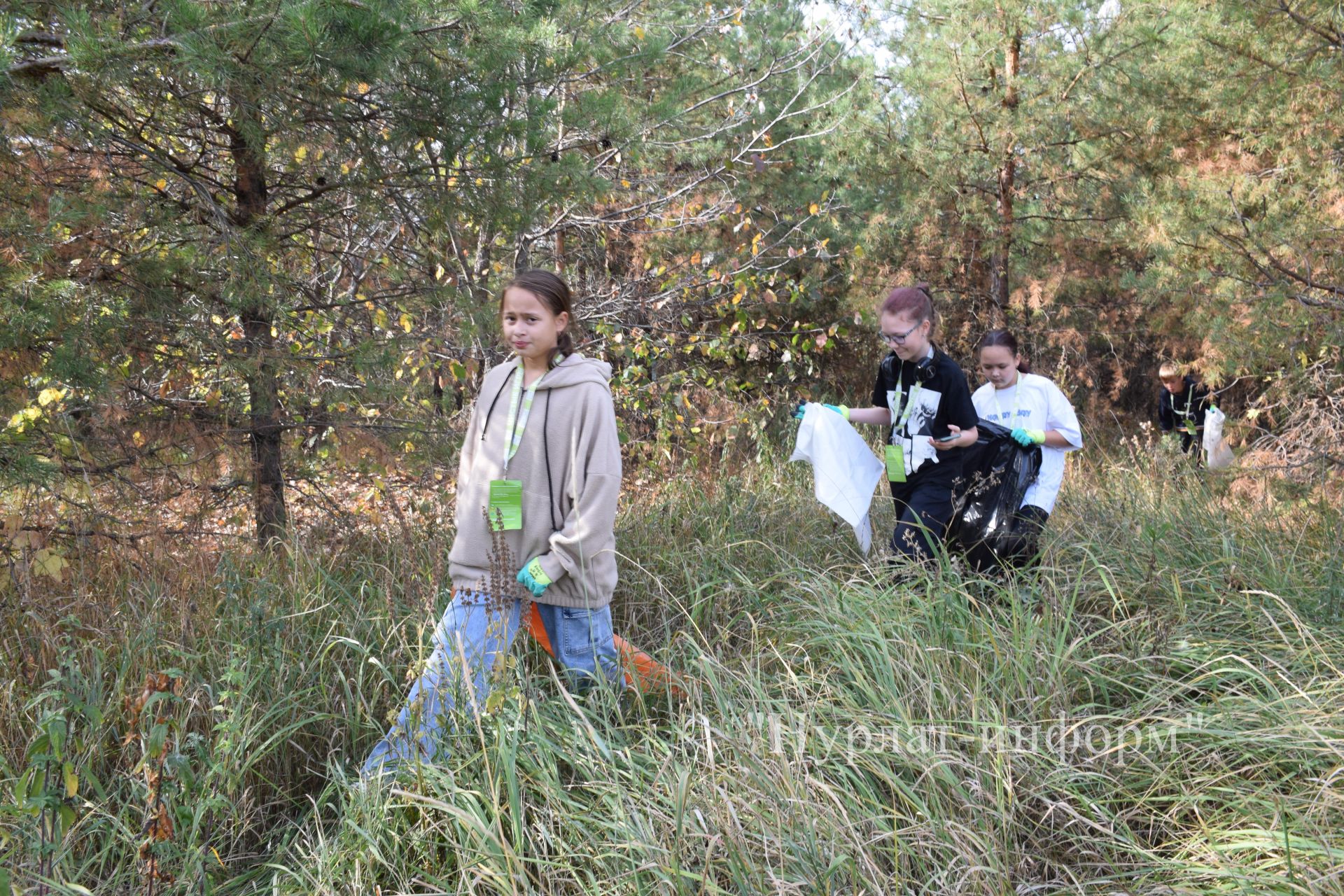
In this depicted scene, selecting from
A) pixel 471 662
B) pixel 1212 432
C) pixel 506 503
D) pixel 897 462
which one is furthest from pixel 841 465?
pixel 1212 432

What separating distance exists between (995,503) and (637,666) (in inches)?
74.6

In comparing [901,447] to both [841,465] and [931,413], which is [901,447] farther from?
[841,465]

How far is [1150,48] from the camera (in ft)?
28.3

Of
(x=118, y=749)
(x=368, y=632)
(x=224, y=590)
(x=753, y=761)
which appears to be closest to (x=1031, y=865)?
(x=753, y=761)

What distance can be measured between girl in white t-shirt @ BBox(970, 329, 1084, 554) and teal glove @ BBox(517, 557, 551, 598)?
90.0 inches

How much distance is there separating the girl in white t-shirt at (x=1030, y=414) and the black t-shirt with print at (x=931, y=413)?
260 millimetres

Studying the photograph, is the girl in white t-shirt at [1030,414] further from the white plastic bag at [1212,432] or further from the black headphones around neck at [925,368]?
the white plastic bag at [1212,432]

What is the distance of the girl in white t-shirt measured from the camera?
4.38 m

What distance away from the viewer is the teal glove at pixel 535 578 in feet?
9.78

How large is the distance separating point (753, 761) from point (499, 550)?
0.90m

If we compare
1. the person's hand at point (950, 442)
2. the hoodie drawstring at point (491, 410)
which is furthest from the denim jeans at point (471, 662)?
the person's hand at point (950, 442)

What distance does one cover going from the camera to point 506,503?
3.04 m

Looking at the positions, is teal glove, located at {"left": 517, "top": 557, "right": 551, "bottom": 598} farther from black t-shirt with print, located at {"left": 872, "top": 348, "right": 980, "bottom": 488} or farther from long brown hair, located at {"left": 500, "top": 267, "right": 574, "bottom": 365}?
black t-shirt with print, located at {"left": 872, "top": 348, "right": 980, "bottom": 488}

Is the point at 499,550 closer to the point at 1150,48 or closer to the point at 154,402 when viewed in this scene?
the point at 154,402
